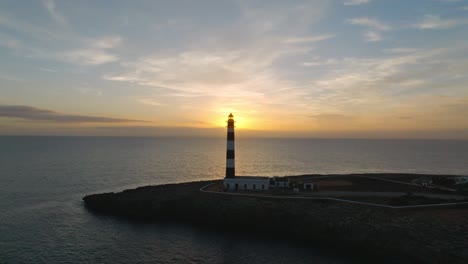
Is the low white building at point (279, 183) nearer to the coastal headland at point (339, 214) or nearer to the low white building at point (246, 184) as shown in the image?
the low white building at point (246, 184)

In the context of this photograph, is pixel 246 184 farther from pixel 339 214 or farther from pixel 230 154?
pixel 339 214

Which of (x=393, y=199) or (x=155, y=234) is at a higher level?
(x=393, y=199)

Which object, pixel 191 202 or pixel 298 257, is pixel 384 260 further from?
pixel 191 202

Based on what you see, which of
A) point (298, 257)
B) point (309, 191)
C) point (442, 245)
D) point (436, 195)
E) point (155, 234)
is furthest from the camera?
point (309, 191)

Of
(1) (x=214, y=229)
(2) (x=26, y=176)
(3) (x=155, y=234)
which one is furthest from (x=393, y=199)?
(2) (x=26, y=176)

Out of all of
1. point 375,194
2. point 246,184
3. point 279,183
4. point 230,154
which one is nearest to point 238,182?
point 246,184

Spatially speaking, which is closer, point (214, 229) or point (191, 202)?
point (214, 229)

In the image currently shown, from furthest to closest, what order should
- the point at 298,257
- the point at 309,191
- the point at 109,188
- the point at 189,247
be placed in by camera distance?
A: the point at 109,188, the point at 309,191, the point at 189,247, the point at 298,257
